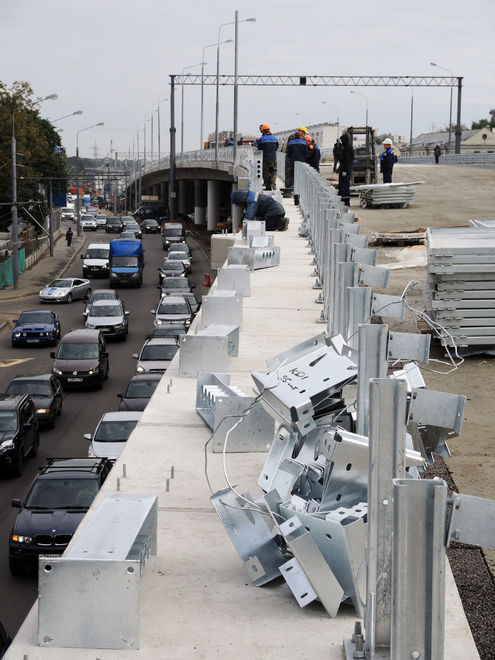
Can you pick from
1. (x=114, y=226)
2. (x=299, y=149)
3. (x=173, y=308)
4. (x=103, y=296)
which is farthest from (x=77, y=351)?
(x=114, y=226)

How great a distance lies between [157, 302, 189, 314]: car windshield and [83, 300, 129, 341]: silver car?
5.79ft

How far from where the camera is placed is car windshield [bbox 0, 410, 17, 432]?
2268 centimetres

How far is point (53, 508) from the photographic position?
16.9m

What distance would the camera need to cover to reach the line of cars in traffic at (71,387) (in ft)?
53.6

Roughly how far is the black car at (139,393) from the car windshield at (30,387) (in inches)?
96.4

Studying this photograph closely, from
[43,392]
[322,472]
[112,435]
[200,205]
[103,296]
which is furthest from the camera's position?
[200,205]

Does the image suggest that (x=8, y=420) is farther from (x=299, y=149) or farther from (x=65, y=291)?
(x=65, y=291)

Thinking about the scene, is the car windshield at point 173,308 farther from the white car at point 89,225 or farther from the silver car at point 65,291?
the white car at point 89,225

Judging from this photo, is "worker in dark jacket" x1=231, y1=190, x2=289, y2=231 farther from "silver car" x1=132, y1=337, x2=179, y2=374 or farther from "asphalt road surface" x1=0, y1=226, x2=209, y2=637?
"asphalt road surface" x1=0, y1=226, x2=209, y2=637

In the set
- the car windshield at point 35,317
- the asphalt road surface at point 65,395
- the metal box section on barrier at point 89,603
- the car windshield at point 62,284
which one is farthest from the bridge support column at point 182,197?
the metal box section on barrier at point 89,603

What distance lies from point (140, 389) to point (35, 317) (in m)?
14.8

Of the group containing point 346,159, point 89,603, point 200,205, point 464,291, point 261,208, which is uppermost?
point 346,159

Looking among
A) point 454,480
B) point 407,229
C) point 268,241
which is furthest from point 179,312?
point 454,480

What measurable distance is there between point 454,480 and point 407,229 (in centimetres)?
2210
